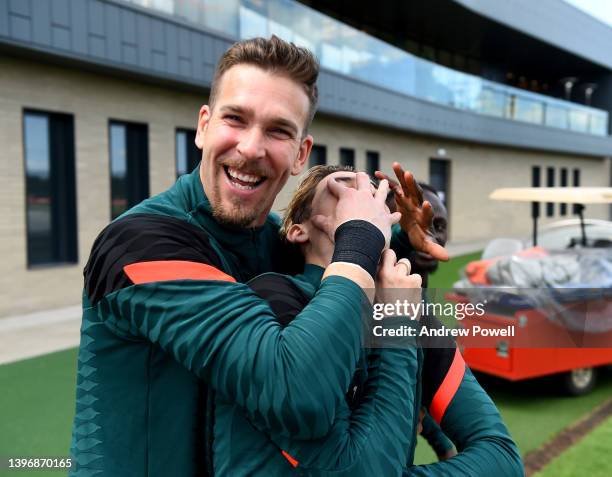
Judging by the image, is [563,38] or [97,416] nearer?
[97,416]

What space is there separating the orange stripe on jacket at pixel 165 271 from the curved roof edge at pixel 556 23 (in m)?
19.7

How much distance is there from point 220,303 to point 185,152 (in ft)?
36.2

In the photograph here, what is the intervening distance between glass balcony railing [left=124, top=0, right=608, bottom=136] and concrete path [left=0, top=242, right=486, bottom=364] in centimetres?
567

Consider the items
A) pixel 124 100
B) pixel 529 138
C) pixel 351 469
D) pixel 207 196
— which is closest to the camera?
pixel 351 469

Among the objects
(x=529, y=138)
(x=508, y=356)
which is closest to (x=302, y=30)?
(x=508, y=356)

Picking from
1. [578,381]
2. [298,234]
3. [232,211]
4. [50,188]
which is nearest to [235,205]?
[232,211]

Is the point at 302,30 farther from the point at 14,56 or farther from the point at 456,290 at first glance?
the point at 456,290

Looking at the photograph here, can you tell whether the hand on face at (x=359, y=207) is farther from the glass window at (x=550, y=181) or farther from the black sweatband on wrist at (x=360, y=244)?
the glass window at (x=550, y=181)

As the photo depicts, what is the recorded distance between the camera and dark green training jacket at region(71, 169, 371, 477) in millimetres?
1122

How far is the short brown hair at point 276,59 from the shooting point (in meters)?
1.53

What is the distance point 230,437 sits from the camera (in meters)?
1.24

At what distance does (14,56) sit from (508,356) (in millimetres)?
8398

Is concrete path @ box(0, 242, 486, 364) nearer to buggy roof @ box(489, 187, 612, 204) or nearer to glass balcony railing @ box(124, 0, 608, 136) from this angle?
glass balcony railing @ box(124, 0, 608, 136)

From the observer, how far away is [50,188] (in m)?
9.49
